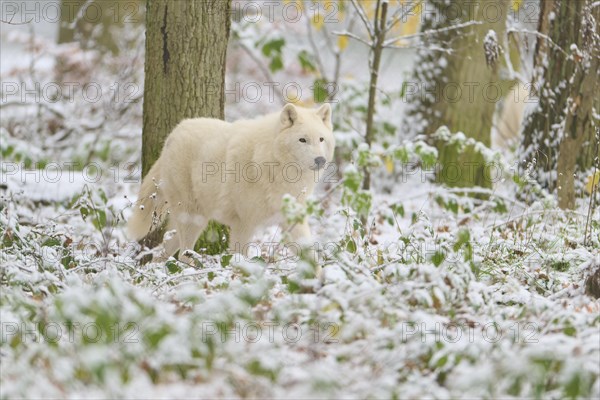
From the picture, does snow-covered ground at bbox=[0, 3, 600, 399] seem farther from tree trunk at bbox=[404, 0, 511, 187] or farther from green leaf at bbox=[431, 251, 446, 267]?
tree trunk at bbox=[404, 0, 511, 187]

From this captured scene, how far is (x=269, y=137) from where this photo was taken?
6.15 metres

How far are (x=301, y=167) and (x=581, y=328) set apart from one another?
305 cm

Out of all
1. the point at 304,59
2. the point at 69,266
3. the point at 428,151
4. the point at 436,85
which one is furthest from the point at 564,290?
the point at 304,59

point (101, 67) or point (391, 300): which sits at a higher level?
point (101, 67)

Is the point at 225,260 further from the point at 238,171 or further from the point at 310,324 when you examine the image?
the point at 310,324

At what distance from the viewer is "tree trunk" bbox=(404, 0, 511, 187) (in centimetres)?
923

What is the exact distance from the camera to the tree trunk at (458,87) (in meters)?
9.23

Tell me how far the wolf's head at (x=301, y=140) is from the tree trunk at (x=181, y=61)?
833mm

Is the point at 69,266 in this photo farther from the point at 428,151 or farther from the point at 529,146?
the point at 529,146

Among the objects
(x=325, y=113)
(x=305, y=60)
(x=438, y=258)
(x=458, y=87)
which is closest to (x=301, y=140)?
(x=325, y=113)

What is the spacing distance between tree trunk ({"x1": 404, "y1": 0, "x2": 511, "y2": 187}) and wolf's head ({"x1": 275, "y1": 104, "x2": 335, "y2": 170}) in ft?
11.3

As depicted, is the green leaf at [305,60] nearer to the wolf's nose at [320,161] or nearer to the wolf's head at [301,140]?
the wolf's head at [301,140]

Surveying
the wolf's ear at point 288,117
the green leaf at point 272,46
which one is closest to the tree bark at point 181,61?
the wolf's ear at point 288,117

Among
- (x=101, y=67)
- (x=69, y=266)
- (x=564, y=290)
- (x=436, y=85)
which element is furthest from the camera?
(x=101, y=67)
